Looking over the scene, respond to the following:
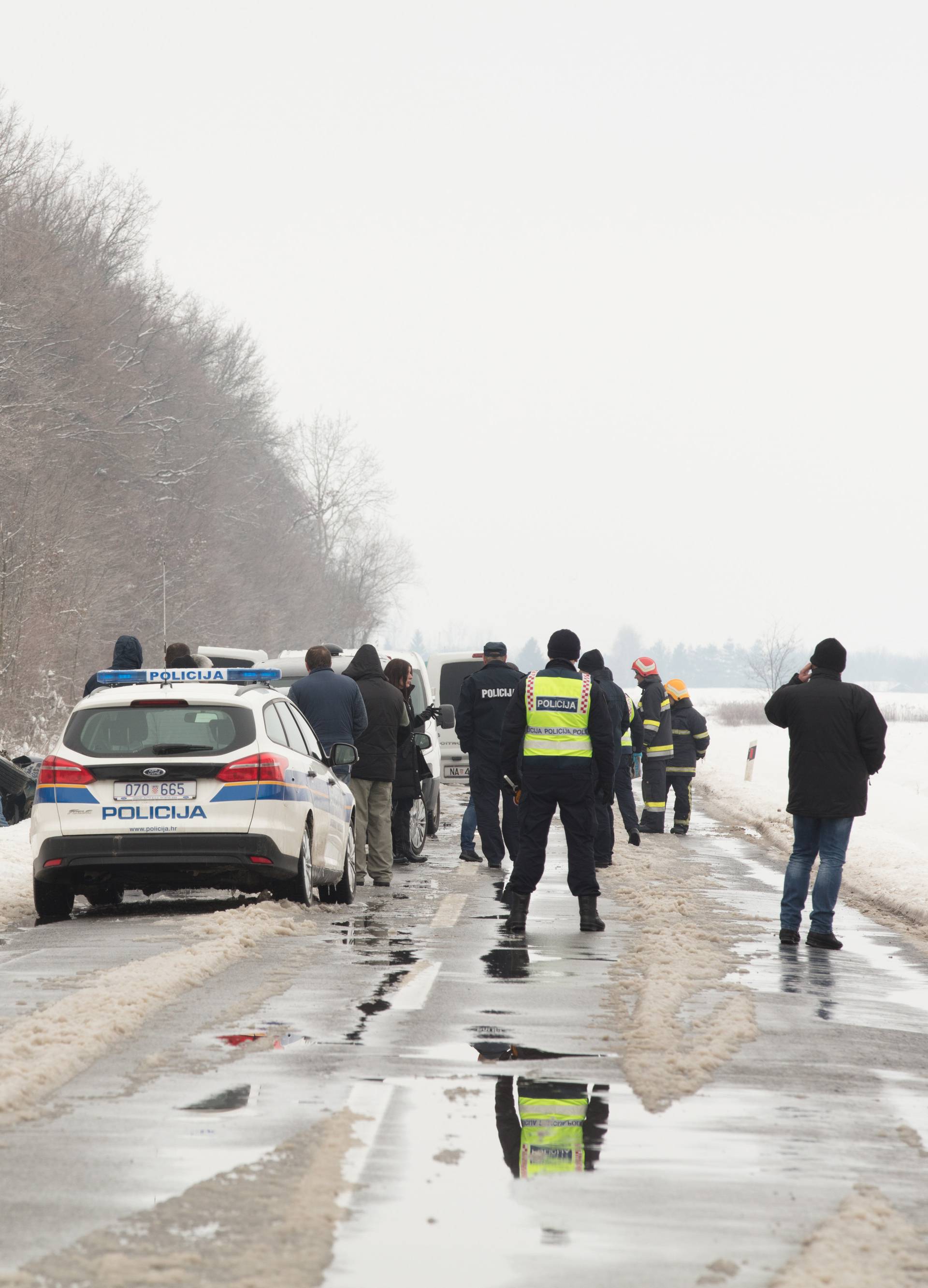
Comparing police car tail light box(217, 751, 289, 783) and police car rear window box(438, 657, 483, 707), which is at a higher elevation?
police car rear window box(438, 657, 483, 707)

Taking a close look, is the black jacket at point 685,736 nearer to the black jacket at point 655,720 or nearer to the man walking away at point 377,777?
the black jacket at point 655,720

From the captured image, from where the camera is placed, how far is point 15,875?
44.1ft

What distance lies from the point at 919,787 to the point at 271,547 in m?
42.3

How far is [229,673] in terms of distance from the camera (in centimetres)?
1184

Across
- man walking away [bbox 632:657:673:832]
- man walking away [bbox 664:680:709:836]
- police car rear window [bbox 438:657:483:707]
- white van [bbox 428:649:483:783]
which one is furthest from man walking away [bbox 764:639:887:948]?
police car rear window [bbox 438:657:483:707]

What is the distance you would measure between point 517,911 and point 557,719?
1.21 m

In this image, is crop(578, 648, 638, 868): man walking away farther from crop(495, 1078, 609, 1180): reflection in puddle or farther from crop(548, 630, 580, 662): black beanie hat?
crop(495, 1078, 609, 1180): reflection in puddle

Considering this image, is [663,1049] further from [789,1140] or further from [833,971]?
[833,971]

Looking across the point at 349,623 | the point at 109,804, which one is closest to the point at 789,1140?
the point at 109,804

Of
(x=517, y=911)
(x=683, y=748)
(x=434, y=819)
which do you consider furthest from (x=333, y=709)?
(x=683, y=748)

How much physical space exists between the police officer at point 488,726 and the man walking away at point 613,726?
721 millimetres

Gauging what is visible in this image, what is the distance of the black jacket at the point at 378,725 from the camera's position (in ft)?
46.5

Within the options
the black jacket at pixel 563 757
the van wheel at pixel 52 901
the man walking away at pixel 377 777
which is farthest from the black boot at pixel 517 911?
the man walking away at pixel 377 777

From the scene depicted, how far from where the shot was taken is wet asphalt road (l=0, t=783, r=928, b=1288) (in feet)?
13.4
